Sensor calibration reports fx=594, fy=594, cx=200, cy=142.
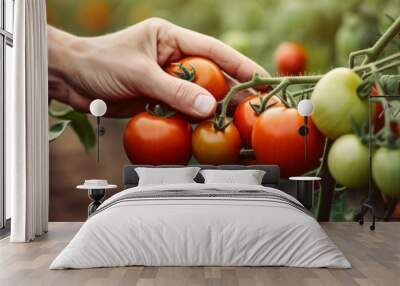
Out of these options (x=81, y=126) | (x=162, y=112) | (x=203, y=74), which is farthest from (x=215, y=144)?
(x=81, y=126)

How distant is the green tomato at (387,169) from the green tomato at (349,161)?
117mm

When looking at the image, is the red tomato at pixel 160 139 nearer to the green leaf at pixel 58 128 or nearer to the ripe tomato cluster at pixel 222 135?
the ripe tomato cluster at pixel 222 135

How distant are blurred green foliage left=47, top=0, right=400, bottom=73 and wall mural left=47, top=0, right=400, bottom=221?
1 centimetres

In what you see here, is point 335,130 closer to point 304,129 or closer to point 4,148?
point 304,129

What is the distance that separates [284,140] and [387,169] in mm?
1171

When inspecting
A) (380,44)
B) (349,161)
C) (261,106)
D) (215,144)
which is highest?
(380,44)

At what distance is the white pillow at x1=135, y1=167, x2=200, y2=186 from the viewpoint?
6125 millimetres

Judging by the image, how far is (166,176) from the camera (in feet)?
20.2

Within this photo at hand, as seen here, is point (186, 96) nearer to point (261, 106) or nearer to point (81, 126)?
point (261, 106)

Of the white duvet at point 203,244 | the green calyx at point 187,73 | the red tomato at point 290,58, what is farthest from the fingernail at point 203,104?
the white duvet at point 203,244

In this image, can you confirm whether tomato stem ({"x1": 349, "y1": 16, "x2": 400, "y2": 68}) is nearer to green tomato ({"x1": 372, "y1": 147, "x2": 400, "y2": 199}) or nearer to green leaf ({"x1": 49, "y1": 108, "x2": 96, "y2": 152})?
green tomato ({"x1": 372, "y1": 147, "x2": 400, "y2": 199})

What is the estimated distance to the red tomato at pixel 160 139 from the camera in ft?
21.9

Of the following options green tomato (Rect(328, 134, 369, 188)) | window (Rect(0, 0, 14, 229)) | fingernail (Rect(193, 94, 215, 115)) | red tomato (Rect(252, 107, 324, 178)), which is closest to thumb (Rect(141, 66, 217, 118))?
fingernail (Rect(193, 94, 215, 115))

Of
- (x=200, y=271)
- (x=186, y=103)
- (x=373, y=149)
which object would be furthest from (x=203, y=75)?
(x=200, y=271)
